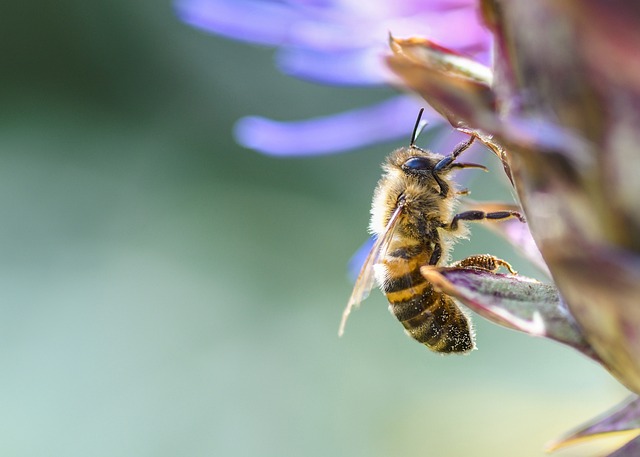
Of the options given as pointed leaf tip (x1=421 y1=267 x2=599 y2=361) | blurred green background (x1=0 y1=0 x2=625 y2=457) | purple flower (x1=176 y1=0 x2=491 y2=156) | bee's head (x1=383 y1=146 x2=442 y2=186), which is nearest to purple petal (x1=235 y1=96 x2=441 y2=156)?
purple flower (x1=176 y1=0 x2=491 y2=156)

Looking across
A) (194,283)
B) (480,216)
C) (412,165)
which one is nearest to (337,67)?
(412,165)

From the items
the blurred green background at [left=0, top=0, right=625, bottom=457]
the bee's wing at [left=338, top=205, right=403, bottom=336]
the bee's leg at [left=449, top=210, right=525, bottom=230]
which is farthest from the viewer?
the blurred green background at [left=0, top=0, right=625, bottom=457]

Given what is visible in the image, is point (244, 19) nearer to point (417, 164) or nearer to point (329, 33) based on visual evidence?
point (329, 33)

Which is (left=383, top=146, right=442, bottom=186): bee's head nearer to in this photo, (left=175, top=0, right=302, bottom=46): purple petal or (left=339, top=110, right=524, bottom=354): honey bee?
(left=339, top=110, right=524, bottom=354): honey bee

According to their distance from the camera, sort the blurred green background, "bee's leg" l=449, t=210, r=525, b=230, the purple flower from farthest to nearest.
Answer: the blurred green background
the purple flower
"bee's leg" l=449, t=210, r=525, b=230

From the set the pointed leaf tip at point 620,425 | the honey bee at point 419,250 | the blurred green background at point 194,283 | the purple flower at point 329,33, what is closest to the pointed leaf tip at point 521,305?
the pointed leaf tip at point 620,425

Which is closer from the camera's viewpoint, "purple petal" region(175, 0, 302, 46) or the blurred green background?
"purple petal" region(175, 0, 302, 46)

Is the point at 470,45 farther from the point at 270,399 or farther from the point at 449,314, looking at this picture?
the point at 270,399

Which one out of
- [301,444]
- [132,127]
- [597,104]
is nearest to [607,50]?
[597,104]
